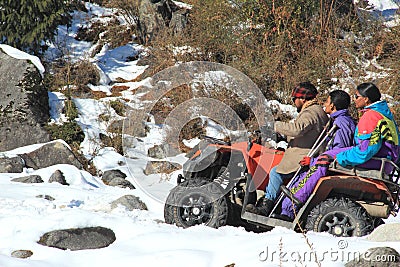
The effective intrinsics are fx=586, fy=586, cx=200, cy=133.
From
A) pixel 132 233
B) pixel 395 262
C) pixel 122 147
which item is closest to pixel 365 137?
pixel 395 262

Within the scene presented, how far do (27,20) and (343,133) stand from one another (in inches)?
450

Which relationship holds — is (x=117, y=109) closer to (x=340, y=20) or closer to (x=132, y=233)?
(x=340, y=20)

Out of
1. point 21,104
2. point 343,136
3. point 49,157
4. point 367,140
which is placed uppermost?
point 367,140

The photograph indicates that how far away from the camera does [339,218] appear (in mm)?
6035

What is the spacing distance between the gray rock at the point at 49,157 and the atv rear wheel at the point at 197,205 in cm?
546

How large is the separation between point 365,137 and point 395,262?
1772 millimetres

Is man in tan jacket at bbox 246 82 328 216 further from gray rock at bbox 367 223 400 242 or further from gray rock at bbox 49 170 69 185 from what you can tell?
gray rock at bbox 49 170 69 185

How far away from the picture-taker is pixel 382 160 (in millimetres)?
5777

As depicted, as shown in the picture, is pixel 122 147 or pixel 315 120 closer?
pixel 315 120

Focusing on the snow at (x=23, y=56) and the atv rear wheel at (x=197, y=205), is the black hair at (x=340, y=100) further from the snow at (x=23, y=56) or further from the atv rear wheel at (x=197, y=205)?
the snow at (x=23, y=56)

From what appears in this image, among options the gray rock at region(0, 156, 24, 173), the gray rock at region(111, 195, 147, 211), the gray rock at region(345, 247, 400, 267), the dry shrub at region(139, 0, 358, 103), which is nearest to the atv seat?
the gray rock at region(345, 247, 400, 267)

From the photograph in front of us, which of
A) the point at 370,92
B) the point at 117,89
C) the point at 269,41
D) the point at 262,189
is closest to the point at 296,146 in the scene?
the point at 262,189

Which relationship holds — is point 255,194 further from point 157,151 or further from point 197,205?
point 157,151

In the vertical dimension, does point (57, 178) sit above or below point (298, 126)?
below
